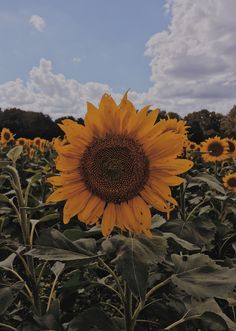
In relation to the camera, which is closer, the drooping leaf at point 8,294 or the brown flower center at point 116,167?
the brown flower center at point 116,167

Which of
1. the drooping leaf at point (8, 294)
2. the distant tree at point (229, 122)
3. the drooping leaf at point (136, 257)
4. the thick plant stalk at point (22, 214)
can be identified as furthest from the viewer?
the distant tree at point (229, 122)

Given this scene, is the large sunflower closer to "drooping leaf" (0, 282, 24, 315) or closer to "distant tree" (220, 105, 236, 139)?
"drooping leaf" (0, 282, 24, 315)

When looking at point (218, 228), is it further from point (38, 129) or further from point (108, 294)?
point (38, 129)

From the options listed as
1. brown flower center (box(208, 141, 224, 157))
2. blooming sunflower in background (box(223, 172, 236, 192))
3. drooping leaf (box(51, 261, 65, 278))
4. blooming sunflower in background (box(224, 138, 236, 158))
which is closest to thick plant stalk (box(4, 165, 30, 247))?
drooping leaf (box(51, 261, 65, 278))

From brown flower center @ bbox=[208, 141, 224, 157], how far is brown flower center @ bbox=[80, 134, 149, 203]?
660 cm

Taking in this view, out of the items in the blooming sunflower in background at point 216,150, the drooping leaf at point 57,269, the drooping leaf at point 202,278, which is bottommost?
the drooping leaf at point 57,269

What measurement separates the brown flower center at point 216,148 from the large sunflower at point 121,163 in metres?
6.57

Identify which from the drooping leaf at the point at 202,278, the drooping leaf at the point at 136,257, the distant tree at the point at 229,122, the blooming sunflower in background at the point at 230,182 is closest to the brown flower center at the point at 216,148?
the blooming sunflower in background at the point at 230,182

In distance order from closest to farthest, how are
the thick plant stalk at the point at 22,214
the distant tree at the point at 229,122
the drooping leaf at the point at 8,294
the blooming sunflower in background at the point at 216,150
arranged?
1. the drooping leaf at the point at 8,294
2. the thick plant stalk at the point at 22,214
3. the blooming sunflower in background at the point at 216,150
4. the distant tree at the point at 229,122

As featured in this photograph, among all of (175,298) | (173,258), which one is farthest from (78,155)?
(175,298)

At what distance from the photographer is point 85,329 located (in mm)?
2385

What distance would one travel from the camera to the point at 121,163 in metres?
2.31

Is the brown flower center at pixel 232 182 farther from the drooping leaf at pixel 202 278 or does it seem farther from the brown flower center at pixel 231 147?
the drooping leaf at pixel 202 278

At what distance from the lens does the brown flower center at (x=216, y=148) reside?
877cm
